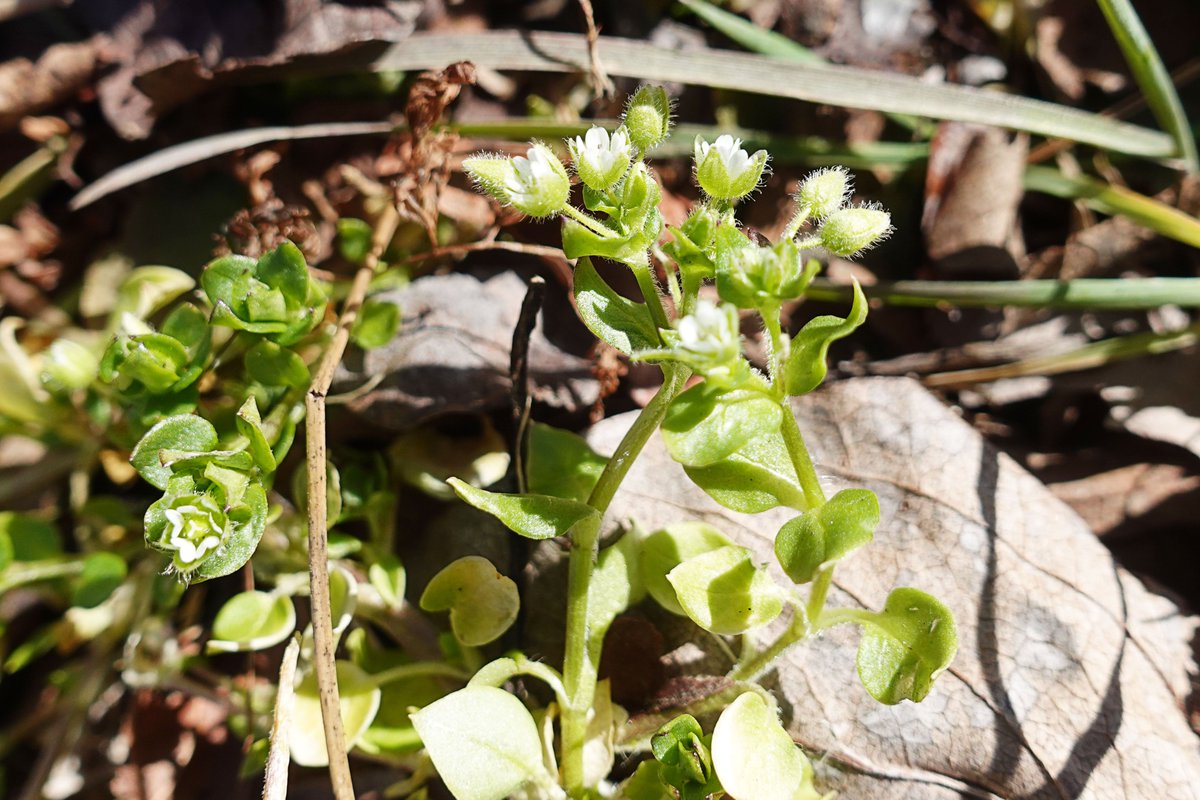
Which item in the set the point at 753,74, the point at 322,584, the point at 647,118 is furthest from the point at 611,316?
the point at 753,74

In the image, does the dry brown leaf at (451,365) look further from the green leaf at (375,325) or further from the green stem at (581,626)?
the green stem at (581,626)

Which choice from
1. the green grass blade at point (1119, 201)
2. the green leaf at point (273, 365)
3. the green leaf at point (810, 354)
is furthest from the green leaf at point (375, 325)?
the green grass blade at point (1119, 201)

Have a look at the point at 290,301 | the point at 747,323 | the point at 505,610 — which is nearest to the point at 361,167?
the point at 290,301

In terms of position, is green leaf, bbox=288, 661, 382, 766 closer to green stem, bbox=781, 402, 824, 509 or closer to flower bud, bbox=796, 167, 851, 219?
green stem, bbox=781, 402, 824, 509

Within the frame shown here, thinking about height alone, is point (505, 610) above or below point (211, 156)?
below

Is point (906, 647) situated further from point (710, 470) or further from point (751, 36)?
point (751, 36)

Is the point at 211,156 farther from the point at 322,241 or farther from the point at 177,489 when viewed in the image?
the point at 177,489

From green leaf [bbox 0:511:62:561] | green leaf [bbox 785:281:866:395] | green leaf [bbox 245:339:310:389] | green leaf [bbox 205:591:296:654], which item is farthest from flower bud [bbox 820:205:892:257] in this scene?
green leaf [bbox 0:511:62:561]
